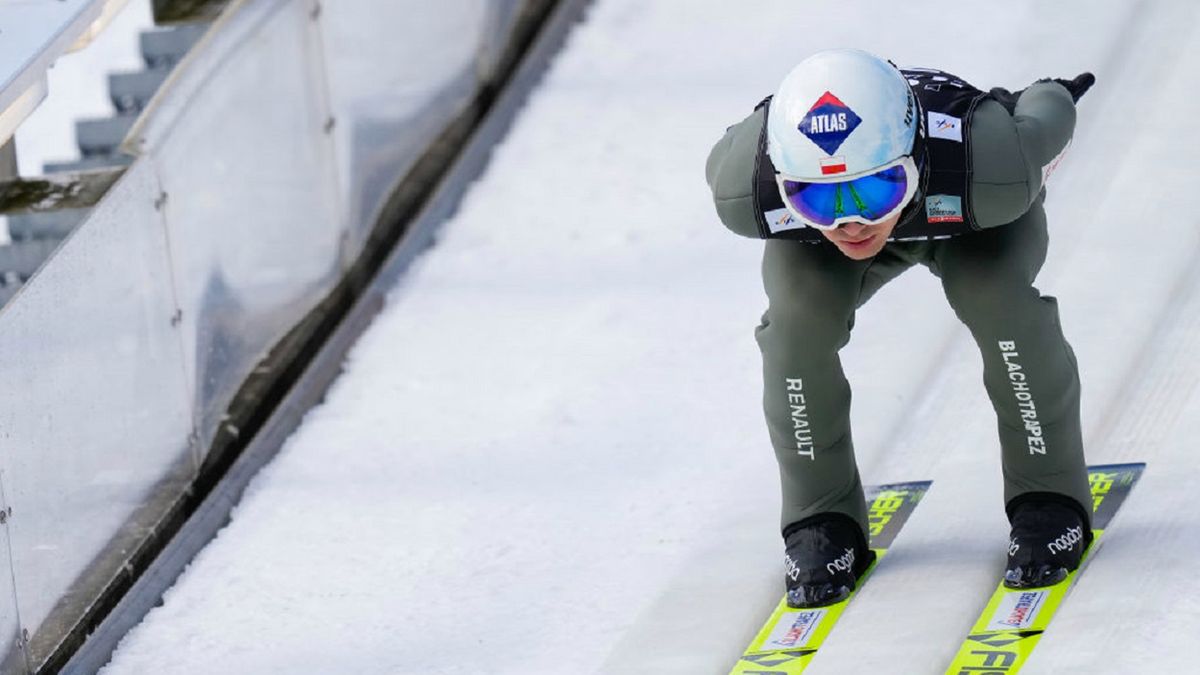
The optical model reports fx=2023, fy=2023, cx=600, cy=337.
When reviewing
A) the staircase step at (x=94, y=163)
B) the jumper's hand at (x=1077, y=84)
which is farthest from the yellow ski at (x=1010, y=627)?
the staircase step at (x=94, y=163)

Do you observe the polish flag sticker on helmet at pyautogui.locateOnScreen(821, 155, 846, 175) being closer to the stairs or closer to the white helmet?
the white helmet

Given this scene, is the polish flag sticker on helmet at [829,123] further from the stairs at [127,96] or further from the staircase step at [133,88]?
the staircase step at [133,88]

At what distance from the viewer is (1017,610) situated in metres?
3.82

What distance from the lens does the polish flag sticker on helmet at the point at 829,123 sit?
3348 mm

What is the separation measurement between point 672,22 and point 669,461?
2639mm

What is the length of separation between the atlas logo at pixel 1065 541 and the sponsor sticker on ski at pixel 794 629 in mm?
462

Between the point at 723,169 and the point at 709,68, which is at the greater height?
the point at 723,169

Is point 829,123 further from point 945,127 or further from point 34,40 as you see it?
point 34,40

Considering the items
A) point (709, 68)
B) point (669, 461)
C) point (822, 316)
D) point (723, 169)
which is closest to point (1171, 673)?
point (822, 316)

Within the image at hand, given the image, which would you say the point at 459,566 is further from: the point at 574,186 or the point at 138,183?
the point at 574,186

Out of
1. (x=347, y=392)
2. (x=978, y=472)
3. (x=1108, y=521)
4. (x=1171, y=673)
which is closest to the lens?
(x=1171, y=673)

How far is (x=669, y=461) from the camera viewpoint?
15.8ft

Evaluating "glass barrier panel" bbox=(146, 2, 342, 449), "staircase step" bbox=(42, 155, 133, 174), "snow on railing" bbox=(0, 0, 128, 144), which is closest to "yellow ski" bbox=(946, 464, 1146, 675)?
"glass barrier panel" bbox=(146, 2, 342, 449)

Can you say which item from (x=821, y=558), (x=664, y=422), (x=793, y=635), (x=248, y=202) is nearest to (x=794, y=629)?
(x=793, y=635)
